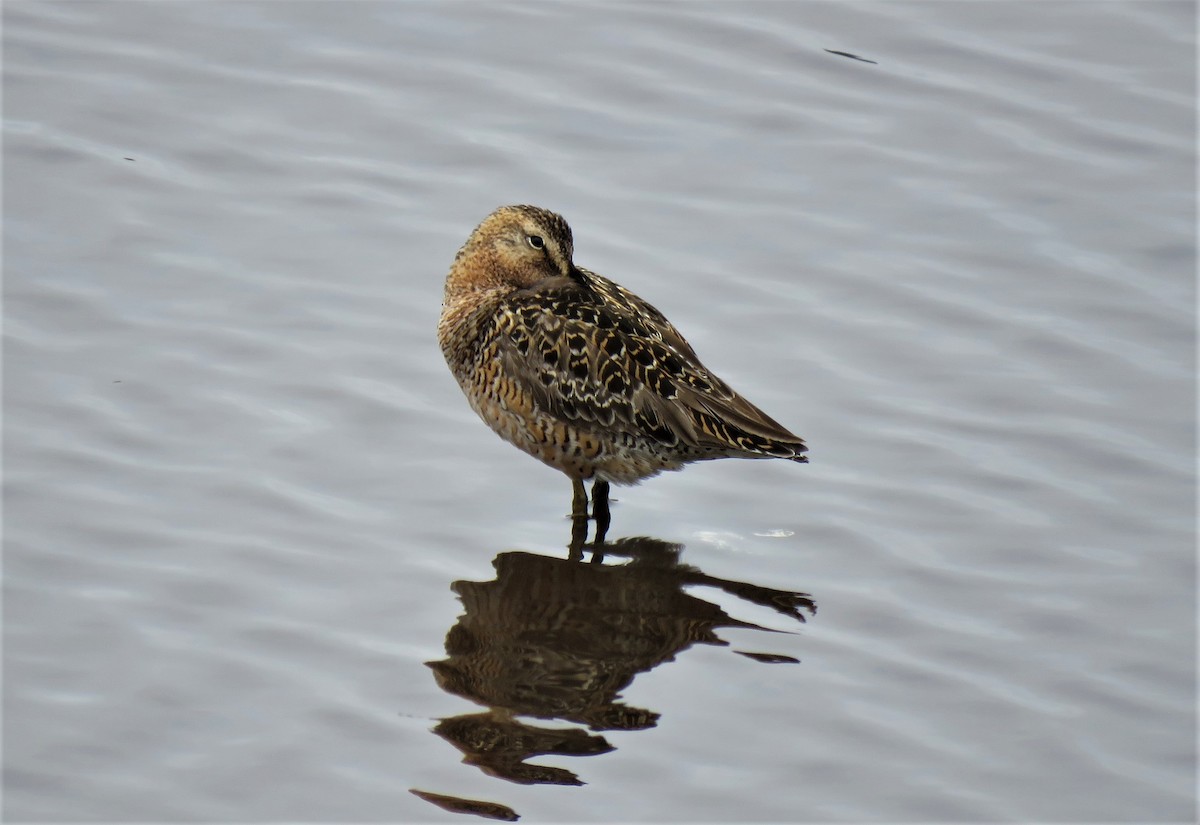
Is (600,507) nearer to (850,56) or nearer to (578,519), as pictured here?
(578,519)

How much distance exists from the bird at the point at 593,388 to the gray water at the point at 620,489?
0.31 meters

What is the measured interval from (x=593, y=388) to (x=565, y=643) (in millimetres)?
1212

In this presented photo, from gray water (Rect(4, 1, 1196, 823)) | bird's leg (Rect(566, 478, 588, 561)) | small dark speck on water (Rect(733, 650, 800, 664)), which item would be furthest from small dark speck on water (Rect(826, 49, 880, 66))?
small dark speck on water (Rect(733, 650, 800, 664))

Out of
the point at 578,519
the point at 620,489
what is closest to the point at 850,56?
the point at 620,489

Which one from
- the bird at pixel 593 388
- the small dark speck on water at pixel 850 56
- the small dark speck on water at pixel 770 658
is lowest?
the small dark speck on water at pixel 770 658

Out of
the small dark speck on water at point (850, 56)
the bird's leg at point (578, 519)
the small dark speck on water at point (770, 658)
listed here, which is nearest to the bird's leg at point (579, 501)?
the bird's leg at point (578, 519)

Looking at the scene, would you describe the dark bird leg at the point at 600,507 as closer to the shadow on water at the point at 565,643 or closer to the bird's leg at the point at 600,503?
the bird's leg at the point at 600,503

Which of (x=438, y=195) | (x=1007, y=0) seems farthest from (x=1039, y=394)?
(x=1007, y=0)

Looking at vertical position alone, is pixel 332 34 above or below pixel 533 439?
above

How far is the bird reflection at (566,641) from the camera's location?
5.96 meters

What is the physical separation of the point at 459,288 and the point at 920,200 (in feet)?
10.2

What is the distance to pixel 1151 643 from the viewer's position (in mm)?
6609

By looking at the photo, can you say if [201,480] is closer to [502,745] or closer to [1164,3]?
[502,745]

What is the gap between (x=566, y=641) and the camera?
6598 millimetres
